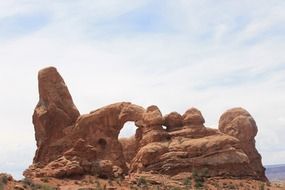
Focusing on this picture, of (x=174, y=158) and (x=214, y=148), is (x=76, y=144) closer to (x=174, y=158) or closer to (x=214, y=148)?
(x=174, y=158)

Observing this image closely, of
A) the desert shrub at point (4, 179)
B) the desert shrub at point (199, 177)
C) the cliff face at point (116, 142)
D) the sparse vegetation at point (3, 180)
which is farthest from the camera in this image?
the cliff face at point (116, 142)

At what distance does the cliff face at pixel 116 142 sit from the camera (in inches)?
2085

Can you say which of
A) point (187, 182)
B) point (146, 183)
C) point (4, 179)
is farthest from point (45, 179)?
point (187, 182)

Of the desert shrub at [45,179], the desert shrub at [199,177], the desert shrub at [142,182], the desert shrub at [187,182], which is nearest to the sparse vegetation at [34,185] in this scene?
the desert shrub at [45,179]

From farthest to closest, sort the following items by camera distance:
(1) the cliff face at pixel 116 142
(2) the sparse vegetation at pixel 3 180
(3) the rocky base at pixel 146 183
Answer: (1) the cliff face at pixel 116 142 → (3) the rocky base at pixel 146 183 → (2) the sparse vegetation at pixel 3 180

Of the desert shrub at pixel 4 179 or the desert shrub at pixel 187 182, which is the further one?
the desert shrub at pixel 187 182

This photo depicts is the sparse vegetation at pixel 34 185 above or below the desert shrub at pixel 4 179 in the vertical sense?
below

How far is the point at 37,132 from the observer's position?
56312 mm

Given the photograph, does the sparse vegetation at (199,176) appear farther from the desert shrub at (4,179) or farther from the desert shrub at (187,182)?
the desert shrub at (4,179)

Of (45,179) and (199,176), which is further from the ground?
(45,179)

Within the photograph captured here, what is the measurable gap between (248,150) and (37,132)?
2121 cm

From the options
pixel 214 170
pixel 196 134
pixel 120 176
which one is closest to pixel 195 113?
pixel 196 134

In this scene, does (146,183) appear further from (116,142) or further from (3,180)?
(3,180)

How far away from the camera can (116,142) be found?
56.2 m
